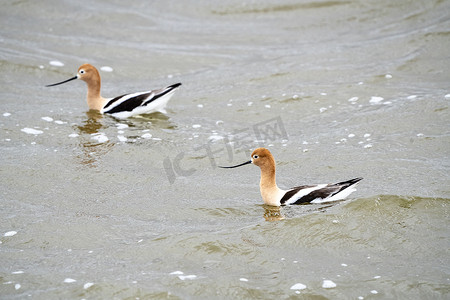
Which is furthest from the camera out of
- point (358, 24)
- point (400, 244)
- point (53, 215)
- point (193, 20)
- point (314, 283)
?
point (193, 20)

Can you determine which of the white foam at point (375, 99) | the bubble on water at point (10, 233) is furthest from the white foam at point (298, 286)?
the white foam at point (375, 99)

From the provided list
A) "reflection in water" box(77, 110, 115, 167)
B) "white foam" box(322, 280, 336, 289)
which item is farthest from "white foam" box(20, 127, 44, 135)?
"white foam" box(322, 280, 336, 289)

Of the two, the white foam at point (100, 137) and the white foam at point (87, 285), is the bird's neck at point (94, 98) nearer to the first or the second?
the white foam at point (100, 137)

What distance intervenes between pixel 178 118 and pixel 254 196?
368 cm

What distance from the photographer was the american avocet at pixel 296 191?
7.57m

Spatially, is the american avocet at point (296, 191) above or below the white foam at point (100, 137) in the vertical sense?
below

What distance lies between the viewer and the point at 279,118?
36.6 ft

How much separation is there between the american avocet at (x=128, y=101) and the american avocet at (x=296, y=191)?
13.0 feet

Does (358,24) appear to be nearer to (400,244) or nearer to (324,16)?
(324,16)

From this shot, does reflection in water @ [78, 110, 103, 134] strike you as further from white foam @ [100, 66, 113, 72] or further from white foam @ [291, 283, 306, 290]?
white foam @ [291, 283, 306, 290]

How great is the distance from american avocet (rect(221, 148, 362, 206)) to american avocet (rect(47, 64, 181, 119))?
13.0ft

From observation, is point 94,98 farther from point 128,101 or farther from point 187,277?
point 187,277

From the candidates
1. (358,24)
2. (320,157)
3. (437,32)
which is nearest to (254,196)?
(320,157)

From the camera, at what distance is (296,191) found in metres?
7.64
